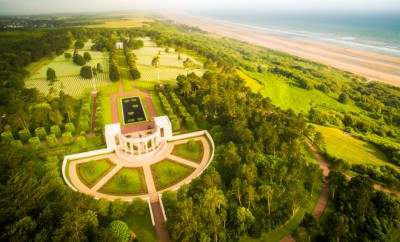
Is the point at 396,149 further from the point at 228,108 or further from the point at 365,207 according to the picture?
the point at 228,108

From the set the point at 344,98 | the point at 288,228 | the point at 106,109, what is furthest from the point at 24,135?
the point at 344,98

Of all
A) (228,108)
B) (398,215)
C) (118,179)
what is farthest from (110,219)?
(398,215)

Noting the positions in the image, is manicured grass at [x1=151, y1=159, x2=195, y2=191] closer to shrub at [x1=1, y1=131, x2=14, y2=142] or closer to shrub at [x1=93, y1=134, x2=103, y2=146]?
shrub at [x1=93, y1=134, x2=103, y2=146]

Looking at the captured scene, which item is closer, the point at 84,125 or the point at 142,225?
the point at 142,225

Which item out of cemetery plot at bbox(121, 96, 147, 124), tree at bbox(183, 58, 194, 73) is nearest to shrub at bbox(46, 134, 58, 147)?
cemetery plot at bbox(121, 96, 147, 124)

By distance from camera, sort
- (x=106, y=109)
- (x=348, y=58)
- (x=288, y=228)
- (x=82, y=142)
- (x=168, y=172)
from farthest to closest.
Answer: (x=348, y=58), (x=106, y=109), (x=82, y=142), (x=168, y=172), (x=288, y=228)

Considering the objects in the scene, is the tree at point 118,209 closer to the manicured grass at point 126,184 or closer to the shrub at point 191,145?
the manicured grass at point 126,184

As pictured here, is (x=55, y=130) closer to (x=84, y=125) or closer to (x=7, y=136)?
(x=84, y=125)

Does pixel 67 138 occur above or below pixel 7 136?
below
